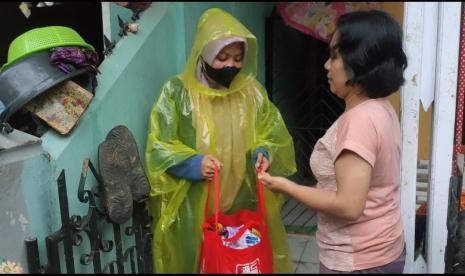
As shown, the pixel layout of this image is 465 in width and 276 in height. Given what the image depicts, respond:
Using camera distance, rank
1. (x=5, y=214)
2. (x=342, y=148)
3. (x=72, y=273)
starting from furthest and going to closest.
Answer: (x=72, y=273) → (x=5, y=214) → (x=342, y=148)

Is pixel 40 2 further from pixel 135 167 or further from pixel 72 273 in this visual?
pixel 72 273

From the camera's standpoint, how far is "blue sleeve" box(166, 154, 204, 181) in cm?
236

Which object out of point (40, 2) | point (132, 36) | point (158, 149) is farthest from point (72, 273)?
point (40, 2)

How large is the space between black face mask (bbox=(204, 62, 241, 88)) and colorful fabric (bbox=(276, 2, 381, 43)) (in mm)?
1595

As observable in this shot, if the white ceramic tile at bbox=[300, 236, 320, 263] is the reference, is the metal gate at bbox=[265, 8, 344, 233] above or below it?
above

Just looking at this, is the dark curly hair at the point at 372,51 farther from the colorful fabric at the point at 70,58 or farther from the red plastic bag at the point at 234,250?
the colorful fabric at the point at 70,58

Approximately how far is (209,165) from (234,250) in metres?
0.43

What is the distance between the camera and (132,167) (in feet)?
7.53

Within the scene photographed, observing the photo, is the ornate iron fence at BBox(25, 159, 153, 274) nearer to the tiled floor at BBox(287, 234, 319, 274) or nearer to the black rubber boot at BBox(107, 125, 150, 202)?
the black rubber boot at BBox(107, 125, 150, 202)

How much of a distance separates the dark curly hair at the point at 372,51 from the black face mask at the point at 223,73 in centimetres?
97

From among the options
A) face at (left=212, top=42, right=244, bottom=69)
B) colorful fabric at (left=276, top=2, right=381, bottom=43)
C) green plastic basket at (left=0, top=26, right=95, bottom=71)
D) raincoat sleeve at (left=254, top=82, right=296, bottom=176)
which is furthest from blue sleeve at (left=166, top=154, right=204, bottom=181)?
colorful fabric at (left=276, top=2, right=381, bottom=43)

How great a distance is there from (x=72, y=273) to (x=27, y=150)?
1.88 ft

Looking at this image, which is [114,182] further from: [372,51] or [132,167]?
[372,51]

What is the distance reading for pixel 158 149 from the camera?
2.41 m
